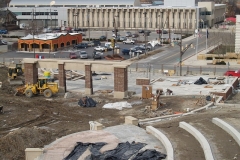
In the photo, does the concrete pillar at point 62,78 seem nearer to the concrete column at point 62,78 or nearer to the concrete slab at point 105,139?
the concrete column at point 62,78

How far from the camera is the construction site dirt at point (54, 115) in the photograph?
23.0m

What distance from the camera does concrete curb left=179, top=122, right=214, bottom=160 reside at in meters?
18.8

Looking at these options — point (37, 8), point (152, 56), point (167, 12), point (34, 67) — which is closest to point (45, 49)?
point (152, 56)

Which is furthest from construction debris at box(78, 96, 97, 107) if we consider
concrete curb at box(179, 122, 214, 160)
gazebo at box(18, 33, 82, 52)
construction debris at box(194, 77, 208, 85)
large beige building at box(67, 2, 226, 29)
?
large beige building at box(67, 2, 226, 29)

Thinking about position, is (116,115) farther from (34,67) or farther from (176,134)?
(34,67)

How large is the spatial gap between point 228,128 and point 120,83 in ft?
53.0

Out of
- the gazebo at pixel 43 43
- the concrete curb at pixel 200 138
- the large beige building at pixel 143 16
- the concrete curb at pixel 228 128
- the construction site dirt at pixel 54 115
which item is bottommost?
the construction site dirt at pixel 54 115

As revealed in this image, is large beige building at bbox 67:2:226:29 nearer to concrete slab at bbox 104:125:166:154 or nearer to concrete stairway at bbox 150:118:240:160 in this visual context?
concrete slab at bbox 104:125:166:154

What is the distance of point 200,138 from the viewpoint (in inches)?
826

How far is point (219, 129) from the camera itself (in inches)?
906

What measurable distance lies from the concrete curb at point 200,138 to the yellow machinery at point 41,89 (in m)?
16.2

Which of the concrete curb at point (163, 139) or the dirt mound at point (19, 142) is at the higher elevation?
the concrete curb at point (163, 139)

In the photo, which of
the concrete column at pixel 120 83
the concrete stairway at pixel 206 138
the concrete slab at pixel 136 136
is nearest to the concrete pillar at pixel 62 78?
the concrete column at pixel 120 83

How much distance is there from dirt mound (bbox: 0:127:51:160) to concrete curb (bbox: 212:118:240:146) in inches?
337
